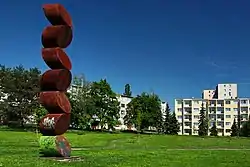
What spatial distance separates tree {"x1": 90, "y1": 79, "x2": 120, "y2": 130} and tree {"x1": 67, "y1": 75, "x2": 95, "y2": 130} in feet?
5.09

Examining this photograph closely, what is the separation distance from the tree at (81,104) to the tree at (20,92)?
29.8ft

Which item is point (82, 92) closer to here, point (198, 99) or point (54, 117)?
point (54, 117)

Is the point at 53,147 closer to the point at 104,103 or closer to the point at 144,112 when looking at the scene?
the point at 104,103

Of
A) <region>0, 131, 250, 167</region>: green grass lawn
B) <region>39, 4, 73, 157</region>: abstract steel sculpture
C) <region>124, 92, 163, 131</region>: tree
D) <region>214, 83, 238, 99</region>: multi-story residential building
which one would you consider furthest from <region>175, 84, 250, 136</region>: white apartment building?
<region>39, 4, 73, 157</region>: abstract steel sculpture

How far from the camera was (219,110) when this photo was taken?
573 ft

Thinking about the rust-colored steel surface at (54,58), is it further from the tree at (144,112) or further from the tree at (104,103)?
the tree at (144,112)

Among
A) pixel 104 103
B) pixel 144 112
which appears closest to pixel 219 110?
pixel 144 112

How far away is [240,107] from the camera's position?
Result: 17025cm

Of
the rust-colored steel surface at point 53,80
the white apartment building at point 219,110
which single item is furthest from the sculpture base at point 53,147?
the white apartment building at point 219,110

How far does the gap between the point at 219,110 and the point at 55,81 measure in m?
156

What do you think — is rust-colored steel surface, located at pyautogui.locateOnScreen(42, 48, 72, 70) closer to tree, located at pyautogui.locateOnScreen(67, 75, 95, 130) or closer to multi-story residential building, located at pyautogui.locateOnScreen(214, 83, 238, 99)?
tree, located at pyautogui.locateOnScreen(67, 75, 95, 130)

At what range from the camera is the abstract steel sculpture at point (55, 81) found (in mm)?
24125

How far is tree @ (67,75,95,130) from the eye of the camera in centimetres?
9181

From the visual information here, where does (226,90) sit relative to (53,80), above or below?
above
